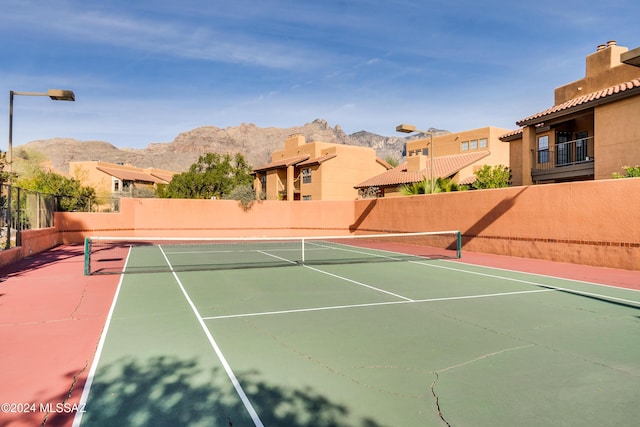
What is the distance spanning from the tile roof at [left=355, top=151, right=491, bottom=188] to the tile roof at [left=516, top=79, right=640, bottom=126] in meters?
13.0

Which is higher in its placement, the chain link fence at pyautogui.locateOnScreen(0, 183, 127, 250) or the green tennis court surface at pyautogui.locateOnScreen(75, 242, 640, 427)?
the chain link fence at pyautogui.locateOnScreen(0, 183, 127, 250)

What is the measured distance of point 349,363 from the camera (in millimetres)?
5258

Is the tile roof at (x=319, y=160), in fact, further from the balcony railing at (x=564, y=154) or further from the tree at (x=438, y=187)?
the balcony railing at (x=564, y=154)

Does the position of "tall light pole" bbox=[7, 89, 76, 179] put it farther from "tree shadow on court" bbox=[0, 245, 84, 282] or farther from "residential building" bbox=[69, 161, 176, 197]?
"residential building" bbox=[69, 161, 176, 197]

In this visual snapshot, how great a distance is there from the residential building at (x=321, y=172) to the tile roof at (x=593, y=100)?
23.5 metres

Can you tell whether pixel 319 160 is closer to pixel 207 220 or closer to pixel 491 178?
pixel 207 220

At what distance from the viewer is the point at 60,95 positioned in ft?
48.4

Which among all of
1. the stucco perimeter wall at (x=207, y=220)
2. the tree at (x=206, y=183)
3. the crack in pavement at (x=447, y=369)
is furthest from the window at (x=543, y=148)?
the tree at (x=206, y=183)

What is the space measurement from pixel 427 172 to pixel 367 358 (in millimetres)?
35766

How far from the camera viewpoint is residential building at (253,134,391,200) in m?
45.8

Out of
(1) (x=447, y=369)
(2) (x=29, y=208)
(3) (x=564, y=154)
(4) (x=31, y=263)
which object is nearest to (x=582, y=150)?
(3) (x=564, y=154)

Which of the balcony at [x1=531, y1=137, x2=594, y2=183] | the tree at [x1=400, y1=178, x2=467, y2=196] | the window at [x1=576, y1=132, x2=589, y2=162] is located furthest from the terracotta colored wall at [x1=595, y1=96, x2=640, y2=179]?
the tree at [x1=400, y1=178, x2=467, y2=196]

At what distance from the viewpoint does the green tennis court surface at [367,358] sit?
3.98 metres

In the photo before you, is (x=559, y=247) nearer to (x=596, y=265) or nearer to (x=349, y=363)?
(x=596, y=265)
